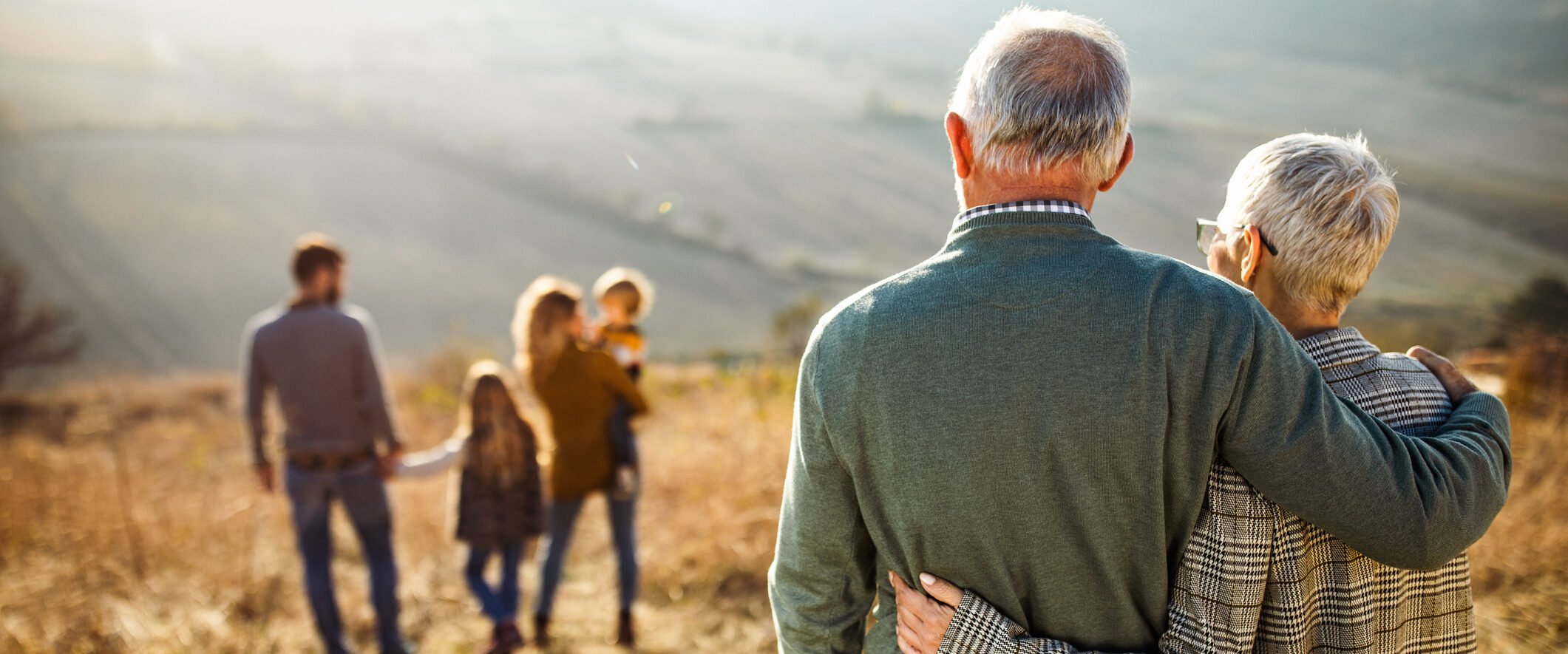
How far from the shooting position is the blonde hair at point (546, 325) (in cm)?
356

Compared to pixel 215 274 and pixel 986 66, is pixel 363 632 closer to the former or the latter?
pixel 986 66

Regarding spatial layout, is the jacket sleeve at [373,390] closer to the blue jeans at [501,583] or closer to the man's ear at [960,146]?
the blue jeans at [501,583]

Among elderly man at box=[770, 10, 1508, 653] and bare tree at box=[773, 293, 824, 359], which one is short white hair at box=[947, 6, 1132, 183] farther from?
bare tree at box=[773, 293, 824, 359]

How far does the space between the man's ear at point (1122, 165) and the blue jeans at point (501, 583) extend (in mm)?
3102

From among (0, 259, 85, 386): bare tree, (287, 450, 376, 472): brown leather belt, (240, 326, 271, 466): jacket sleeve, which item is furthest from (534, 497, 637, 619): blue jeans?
(0, 259, 85, 386): bare tree

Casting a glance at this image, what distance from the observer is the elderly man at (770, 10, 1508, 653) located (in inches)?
41.1

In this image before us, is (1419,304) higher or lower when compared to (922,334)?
lower

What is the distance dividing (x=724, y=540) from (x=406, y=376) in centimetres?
737

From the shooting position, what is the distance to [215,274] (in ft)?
60.9

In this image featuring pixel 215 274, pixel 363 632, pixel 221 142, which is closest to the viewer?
pixel 363 632

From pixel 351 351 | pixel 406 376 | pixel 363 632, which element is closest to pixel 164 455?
pixel 406 376

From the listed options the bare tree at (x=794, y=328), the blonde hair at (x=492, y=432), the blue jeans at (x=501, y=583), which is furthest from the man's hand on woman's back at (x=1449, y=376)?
the bare tree at (x=794, y=328)

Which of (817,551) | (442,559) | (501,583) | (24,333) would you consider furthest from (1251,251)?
(24,333)

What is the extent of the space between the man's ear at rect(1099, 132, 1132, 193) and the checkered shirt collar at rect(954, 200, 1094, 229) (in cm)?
6
